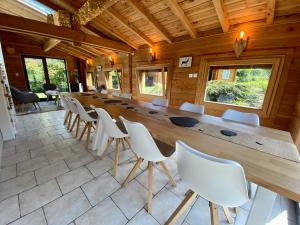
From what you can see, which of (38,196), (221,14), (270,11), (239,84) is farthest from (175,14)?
(38,196)

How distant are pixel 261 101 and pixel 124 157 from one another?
2.69 m

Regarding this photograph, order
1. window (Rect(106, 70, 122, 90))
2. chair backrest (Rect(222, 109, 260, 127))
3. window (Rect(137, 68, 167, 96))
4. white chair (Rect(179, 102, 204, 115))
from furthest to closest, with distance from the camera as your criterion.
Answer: window (Rect(106, 70, 122, 90))
window (Rect(137, 68, 167, 96))
white chair (Rect(179, 102, 204, 115))
chair backrest (Rect(222, 109, 260, 127))

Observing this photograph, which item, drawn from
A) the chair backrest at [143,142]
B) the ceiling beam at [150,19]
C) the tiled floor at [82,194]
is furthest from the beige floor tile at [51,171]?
the ceiling beam at [150,19]

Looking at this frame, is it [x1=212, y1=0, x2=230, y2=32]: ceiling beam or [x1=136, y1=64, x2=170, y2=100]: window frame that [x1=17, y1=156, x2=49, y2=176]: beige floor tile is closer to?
[x1=136, y1=64, x2=170, y2=100]: window frame

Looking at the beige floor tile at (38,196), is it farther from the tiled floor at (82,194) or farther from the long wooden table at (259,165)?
the long wooden table at (259,165)

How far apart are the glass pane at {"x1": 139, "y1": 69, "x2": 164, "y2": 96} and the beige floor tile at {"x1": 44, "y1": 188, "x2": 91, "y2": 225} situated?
11.0ft

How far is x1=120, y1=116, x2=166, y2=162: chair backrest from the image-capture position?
112 cm

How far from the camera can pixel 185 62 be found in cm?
336

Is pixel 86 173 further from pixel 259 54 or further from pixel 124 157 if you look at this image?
pixel 259 54

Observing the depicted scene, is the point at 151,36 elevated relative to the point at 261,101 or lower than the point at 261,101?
elevated

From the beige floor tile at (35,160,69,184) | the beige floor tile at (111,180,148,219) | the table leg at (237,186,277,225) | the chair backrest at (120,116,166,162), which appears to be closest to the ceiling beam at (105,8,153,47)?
the chair backrest at (120,116,166,162)

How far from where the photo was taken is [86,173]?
1746 mm

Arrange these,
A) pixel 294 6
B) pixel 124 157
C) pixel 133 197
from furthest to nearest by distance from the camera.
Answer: pixel 124 157
pixel 294 6
pixel 133 197

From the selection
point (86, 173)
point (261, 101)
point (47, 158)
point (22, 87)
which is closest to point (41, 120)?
point (47, 158)
